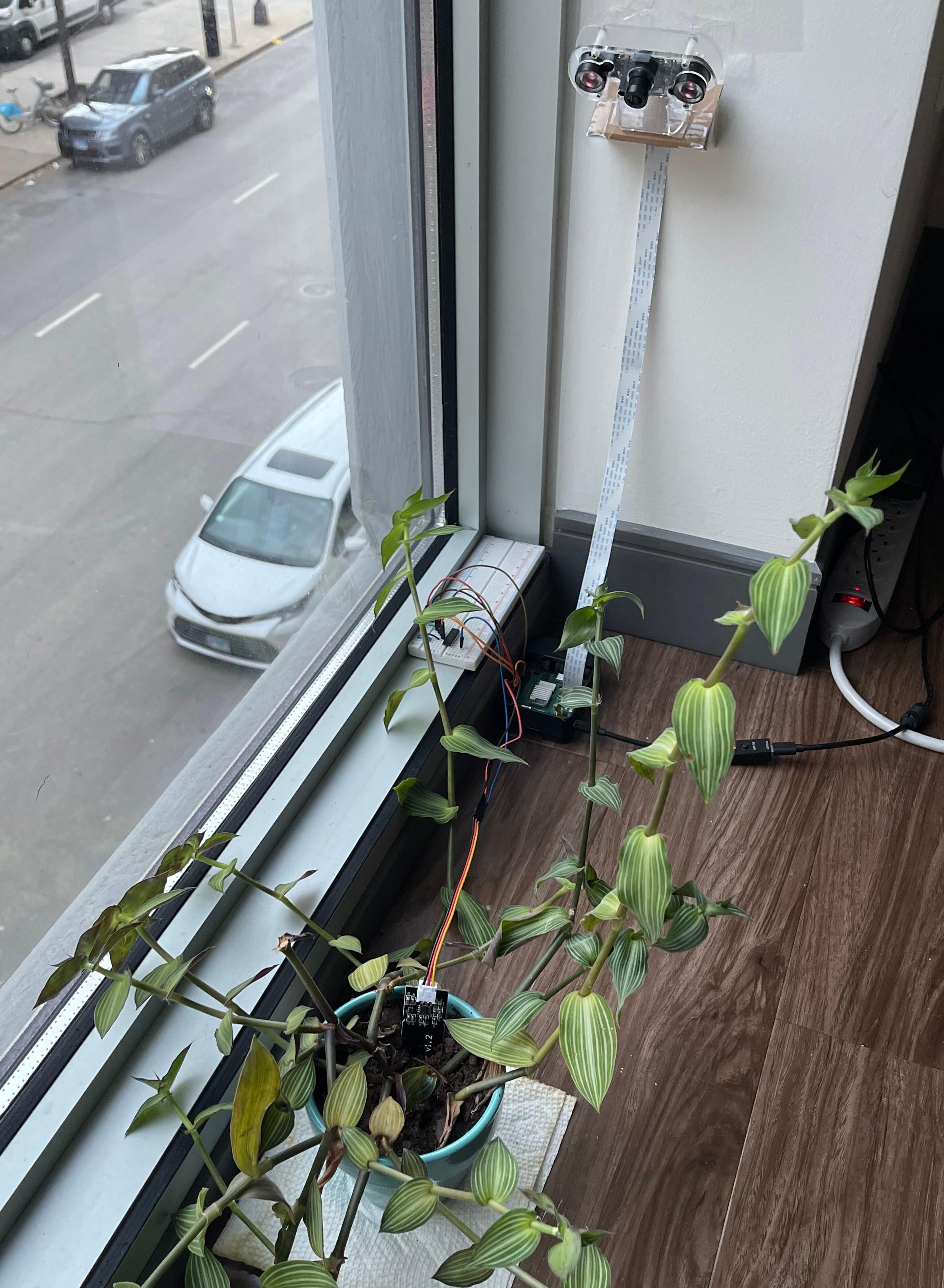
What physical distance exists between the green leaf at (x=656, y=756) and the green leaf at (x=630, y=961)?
14 cm

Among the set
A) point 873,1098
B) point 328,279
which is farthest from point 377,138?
point 873,1098

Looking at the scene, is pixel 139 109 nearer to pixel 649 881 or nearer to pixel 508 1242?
pixel 649 881

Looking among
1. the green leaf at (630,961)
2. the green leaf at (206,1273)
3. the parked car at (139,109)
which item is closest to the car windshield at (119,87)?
the parked car at (139,109)

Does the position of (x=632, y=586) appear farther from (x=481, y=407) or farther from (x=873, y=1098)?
(x=873, y=1098)

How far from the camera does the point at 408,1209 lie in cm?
70

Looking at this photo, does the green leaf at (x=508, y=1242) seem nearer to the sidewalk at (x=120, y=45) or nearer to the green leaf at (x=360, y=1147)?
the green leaf at (x=360, y=1147)

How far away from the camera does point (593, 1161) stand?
3.10 ft

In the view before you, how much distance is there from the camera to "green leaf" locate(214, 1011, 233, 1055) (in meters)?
0.75

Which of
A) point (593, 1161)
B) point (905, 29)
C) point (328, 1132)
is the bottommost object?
point (593, 1161)

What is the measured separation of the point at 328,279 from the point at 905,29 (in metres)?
0.52

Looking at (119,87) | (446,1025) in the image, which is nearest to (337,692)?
(446,1025)

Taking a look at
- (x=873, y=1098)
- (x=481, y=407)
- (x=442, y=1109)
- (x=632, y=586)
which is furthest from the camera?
(x=632, y=586)

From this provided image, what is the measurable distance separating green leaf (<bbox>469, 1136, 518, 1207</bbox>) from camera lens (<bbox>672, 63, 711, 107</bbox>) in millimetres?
853

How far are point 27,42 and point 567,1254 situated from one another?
746mm
